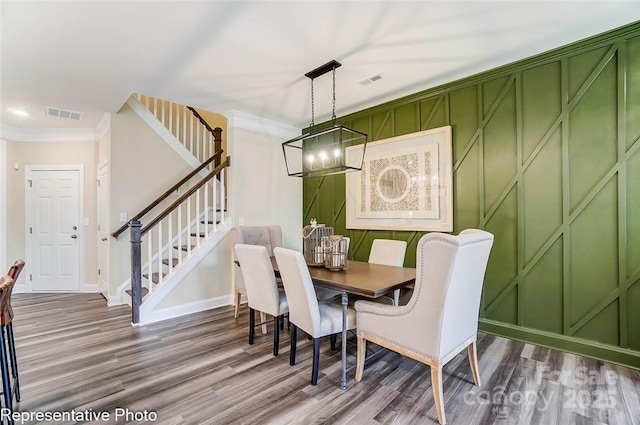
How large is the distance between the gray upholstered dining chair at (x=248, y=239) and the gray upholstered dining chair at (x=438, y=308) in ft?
5.47

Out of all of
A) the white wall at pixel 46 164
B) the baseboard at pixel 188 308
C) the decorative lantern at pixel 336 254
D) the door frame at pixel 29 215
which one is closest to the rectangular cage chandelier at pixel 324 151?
the decorative lantern at pixel 336 254

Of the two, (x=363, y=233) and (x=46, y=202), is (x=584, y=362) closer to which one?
(x=363, y=233)

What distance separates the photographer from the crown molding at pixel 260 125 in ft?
13.8

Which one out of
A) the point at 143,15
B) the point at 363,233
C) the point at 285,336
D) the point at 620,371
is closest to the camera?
the point at 143,15

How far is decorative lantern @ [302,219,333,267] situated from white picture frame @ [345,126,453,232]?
1.30 m

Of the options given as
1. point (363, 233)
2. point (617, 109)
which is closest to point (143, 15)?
point (363, 233)

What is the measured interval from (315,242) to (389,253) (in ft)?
2.88

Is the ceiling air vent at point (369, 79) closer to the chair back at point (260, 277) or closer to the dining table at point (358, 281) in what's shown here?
the dining table at point (358, 281)

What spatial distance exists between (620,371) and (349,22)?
3.31 meters

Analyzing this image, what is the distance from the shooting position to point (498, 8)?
2123 millimetres

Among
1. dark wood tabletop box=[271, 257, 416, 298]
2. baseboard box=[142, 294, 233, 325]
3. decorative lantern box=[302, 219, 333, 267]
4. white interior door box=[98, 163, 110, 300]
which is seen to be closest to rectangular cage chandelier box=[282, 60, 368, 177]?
decorative lantern box=[302, 219, 333, 267]

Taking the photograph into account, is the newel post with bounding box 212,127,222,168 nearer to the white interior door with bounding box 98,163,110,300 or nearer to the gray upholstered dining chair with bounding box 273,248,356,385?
the white interior door with bounding box 98,163,110,300

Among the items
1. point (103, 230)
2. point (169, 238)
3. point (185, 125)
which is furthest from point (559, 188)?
point (103, 230)

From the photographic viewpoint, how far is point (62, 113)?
4.04 meters
